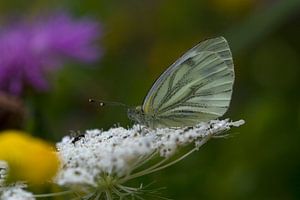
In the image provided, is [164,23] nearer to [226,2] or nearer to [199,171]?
[226,2]

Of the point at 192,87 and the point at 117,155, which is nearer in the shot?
the point at 117,155

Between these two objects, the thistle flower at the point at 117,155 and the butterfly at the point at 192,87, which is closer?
the thistle flower at the point at 117,155

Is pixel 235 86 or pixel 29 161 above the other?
pixel 235 86

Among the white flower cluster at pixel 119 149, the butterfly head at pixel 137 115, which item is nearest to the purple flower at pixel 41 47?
the butterfly head at pixel 137 115

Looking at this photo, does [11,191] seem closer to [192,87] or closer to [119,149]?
[119,149]

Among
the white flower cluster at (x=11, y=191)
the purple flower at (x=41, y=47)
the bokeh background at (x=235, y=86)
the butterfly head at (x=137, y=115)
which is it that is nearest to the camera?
the white flower cluster at (x=11, y=191)

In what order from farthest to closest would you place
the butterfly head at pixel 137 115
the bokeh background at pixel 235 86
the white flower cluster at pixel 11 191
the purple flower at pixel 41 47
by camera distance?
the purple flower at pixel 41 47, the bokeh background at pixel 235 86, the butterfly head at pixel 137 115, the white flower cluster at pixel 11 191

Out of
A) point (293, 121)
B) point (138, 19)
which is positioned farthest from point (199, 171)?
point (138, 19)

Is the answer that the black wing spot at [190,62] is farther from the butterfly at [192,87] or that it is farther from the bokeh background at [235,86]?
the bokeh background at [235,86]

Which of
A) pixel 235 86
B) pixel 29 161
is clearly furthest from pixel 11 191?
pixel 235 86
